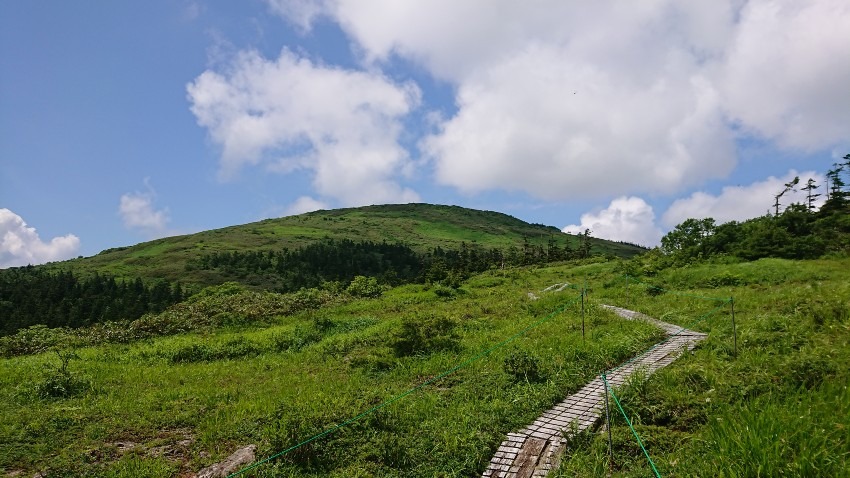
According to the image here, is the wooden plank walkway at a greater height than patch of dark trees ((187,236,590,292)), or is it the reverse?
patch of dark trees ((187,236,590,292))

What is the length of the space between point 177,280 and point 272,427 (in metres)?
109

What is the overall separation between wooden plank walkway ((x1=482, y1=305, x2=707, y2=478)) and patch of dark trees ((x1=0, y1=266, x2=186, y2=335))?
6367 cm

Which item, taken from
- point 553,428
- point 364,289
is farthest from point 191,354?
point 364,289

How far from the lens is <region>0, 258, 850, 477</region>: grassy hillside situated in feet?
26.6

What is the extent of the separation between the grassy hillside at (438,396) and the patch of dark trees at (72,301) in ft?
174

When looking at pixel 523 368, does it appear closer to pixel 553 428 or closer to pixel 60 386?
pixel 553 428

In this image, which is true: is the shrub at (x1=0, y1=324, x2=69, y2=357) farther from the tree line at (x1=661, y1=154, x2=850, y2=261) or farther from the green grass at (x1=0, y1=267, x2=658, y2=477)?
the tree line at (x1=661, y1=154, x2=850, y2=261)

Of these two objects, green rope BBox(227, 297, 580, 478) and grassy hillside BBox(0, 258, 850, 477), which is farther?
green rope BBox(227, 297, 580, 478)

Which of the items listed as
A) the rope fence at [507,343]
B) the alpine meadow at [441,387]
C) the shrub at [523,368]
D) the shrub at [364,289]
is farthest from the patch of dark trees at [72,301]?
the shrub at [523,368]

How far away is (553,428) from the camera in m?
9.52

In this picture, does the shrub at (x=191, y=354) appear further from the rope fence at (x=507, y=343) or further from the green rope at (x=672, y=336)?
the green rope at (x=672, y=336)

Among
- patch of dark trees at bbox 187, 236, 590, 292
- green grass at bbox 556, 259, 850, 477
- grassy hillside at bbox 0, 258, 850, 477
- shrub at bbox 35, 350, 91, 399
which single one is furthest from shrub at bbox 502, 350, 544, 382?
patch of dark trees at bbox 187, 236, 590, 292

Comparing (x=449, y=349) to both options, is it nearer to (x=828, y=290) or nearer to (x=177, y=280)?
(x=828, y=290)

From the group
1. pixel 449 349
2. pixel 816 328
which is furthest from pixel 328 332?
pixel 816 328
